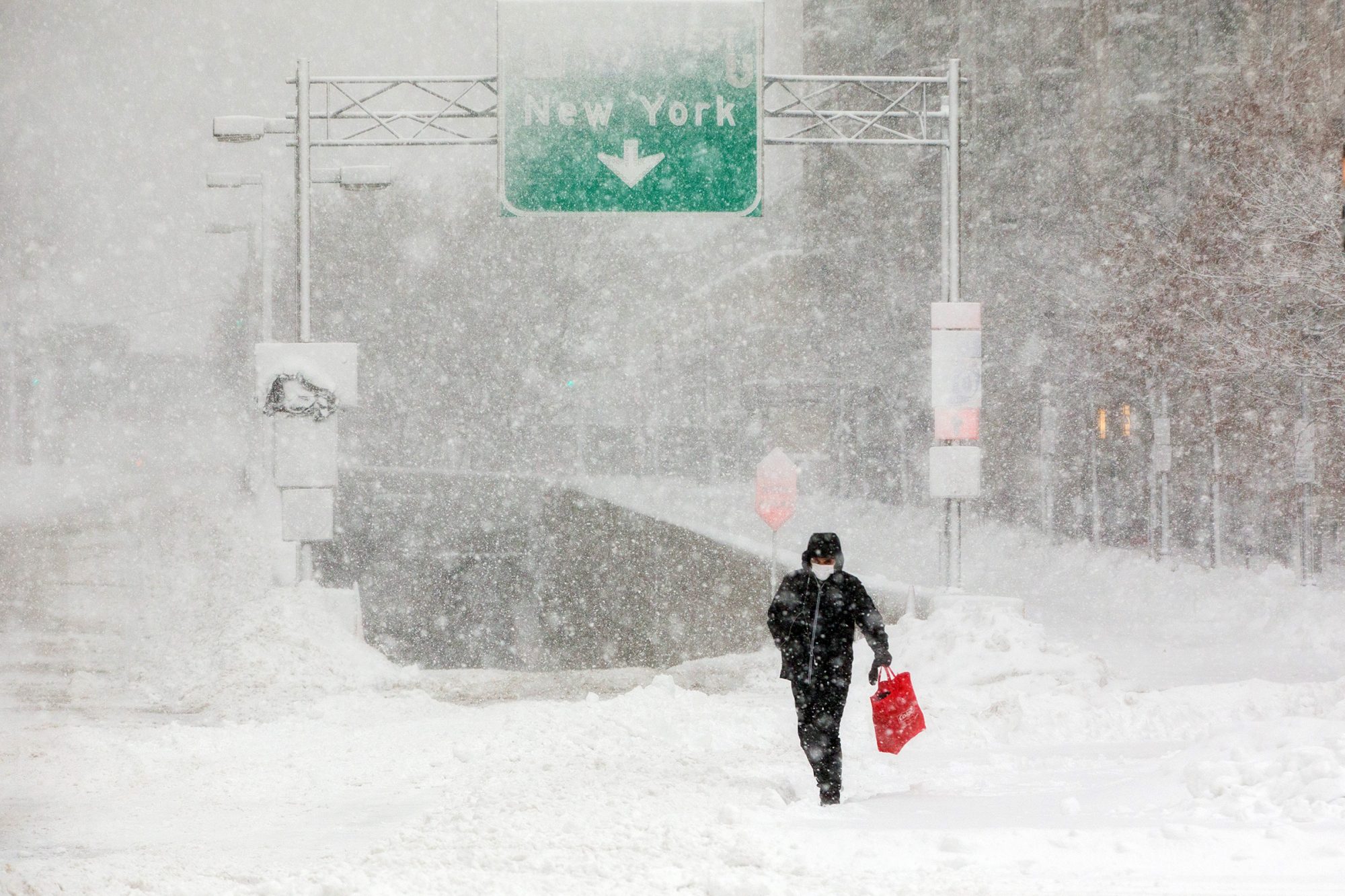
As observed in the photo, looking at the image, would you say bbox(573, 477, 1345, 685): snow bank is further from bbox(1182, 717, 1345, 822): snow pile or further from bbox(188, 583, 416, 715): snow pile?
bbox(188, 583, 416, 715): snow pile

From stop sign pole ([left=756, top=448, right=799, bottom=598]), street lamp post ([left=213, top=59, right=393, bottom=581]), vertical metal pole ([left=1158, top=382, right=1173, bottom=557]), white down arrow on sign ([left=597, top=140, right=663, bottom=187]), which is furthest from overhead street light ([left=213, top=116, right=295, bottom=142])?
vertical metal pole ([left=1158, top=382, right=1173, bottom=557])

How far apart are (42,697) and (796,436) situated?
44.5 m

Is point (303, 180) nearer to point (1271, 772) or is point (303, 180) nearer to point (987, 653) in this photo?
point (987, 653)

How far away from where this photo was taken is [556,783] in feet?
26.1

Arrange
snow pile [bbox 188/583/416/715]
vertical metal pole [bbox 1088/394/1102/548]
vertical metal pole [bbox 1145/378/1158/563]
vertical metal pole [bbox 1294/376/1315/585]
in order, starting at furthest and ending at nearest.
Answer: vertical metal pole [bbox 1088/394/1102/548]
vertical metal pole [bbox 1145/378/1158/563]
vertical metal pole [bbox 1294/376/1315/585]
snow pile [bbox 188/583/416/715]

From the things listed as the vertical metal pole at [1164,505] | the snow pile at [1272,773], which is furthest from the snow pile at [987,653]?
the vertical metal pole at [1164,505]

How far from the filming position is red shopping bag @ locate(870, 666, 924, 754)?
771cm

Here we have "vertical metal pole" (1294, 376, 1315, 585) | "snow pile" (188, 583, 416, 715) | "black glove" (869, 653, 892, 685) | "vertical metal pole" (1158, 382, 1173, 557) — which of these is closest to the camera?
"black glove" (869, 653, 892, 685)

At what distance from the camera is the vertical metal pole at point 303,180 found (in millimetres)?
15016

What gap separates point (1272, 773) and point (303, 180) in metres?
11.9

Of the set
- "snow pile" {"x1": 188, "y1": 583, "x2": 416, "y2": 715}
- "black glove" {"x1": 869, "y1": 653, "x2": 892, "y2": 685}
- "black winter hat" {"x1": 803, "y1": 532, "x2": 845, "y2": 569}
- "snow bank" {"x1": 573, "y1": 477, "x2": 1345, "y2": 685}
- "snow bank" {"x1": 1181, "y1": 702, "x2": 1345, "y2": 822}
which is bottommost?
"snow bank" {"x1": 573, "y1": 477, "x2": 1345, "y2": 685}

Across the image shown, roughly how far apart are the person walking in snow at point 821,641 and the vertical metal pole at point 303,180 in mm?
9076

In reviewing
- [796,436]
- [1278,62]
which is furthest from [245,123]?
[796,436]

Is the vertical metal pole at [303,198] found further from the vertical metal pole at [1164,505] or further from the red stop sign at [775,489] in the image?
the vertical metal pole at [1164,505]
